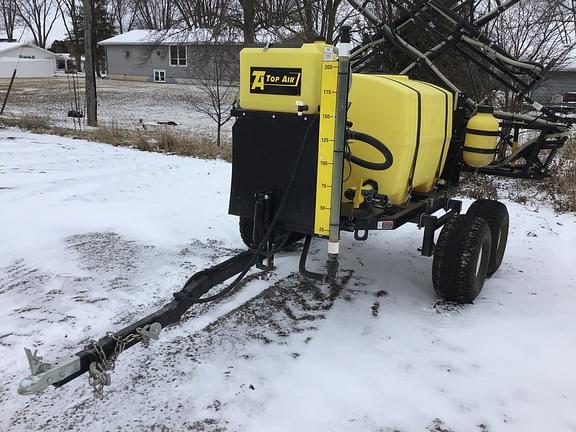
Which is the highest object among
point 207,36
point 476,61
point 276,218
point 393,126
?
point 207,36

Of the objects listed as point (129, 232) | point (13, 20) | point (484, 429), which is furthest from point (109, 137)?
point (13, 20)

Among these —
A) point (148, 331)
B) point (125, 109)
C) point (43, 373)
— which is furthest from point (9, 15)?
point (43, 373)

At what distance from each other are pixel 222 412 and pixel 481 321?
7.30ft

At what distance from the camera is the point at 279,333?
388 centimetres

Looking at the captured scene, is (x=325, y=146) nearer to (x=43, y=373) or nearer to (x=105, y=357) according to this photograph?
(x=105, y=357)

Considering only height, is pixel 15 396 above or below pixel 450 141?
below

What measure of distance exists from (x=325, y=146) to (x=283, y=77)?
1.80 ft

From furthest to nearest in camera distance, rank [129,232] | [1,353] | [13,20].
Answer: [13,20] < [129,232] < [1,353]

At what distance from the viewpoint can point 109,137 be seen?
39.3ft

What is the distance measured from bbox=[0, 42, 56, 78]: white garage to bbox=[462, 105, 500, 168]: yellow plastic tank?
55536mm

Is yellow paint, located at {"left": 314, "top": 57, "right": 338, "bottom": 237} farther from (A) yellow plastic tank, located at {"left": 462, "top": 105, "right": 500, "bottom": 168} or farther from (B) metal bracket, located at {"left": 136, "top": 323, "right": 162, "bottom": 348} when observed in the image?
(A) yellow plastic tank, located at {"left": 462, "top": 105, "right": 500, "bottom": 168}

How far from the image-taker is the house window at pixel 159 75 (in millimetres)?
50575

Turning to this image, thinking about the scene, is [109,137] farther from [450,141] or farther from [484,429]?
[484,429]

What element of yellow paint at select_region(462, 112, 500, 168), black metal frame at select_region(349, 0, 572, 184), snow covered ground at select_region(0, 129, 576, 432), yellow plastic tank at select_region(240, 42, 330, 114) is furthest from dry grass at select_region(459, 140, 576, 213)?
yellow plastic tank at select_region(240, 42, 330, 114)
